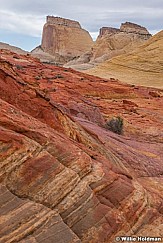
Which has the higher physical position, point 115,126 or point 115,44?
point 115,44

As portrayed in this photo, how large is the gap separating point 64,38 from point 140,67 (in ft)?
179

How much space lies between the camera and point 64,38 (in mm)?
98812

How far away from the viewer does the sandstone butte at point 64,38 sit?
96562 millimetres

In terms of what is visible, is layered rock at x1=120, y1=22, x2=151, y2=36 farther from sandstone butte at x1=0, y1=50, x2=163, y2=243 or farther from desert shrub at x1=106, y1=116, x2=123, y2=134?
sandstone butte at x1=0, y1=50, x2=163, y2=243

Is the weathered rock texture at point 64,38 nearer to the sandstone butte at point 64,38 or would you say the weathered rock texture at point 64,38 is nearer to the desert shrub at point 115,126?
the sandstone butte at point 64,38

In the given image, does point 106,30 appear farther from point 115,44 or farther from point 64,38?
point 115,44

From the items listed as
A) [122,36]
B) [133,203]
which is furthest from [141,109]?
[122,36]

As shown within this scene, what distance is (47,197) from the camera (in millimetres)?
6609

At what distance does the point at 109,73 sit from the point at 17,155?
40.0 metres

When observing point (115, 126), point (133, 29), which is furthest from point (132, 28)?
point (115, 126)

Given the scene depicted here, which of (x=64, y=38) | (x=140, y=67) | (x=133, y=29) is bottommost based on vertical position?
(x=140, y=67)

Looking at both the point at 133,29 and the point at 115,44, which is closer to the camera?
the point at 115,44

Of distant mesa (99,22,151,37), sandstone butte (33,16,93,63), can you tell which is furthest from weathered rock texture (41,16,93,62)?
distant mesa (99,22,151,37)

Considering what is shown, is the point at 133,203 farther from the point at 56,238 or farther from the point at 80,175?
the point at 56,238
